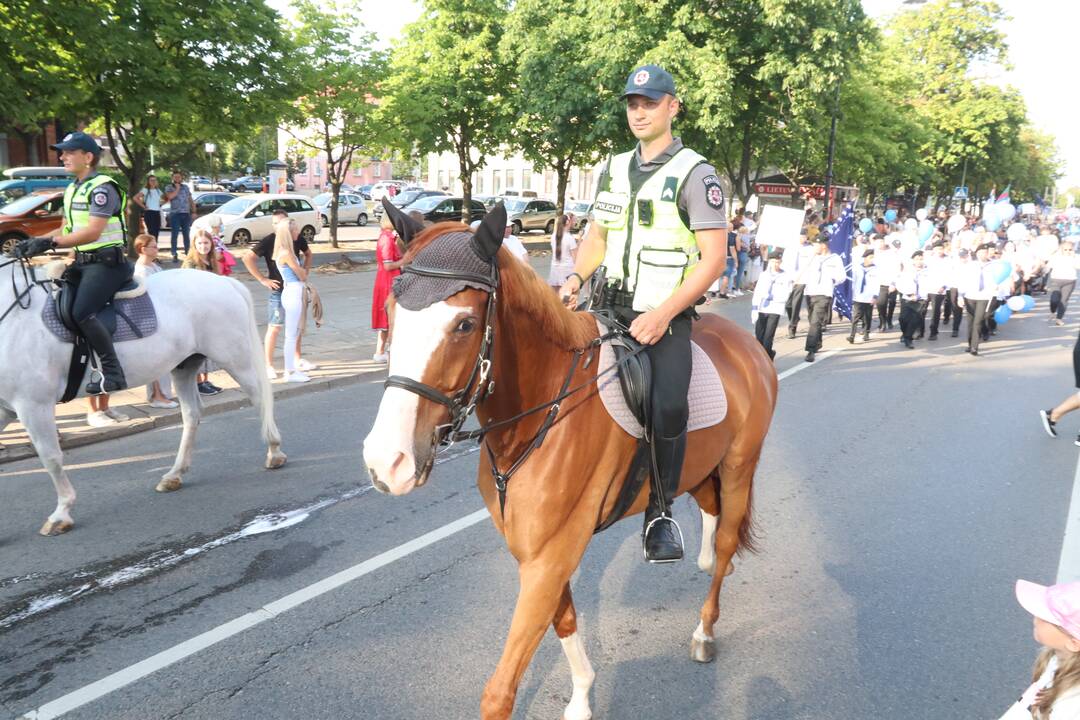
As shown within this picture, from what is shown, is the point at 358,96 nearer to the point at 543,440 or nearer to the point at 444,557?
the point at 444,557

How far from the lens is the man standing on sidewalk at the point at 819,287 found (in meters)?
12.4

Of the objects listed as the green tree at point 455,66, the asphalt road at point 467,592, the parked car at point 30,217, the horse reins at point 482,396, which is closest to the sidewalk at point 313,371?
the asphalt road at point 467,592

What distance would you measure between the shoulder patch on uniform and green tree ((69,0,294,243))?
41.3ft

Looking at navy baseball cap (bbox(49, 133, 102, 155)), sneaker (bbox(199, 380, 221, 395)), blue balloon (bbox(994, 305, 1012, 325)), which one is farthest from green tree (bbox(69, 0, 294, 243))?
blue balloon (bbox(994, 305, 1012, 325))

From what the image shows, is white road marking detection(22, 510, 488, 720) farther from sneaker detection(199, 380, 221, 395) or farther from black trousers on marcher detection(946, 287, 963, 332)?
black trousers on marcher detection(946, 287, 963, 332)

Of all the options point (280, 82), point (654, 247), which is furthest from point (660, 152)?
point (280, 82)

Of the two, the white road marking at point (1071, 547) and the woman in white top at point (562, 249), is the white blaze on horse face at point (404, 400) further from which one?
the woman in white top at point (562, 249)

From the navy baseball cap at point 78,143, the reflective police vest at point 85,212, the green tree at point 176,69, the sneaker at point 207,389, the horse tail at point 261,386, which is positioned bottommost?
the sneaker at point 207,389

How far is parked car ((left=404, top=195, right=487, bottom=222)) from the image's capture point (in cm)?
3234

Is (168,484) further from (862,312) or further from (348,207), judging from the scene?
(348,207)

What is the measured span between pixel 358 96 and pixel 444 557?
19.4 meters

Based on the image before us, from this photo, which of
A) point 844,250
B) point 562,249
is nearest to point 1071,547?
point 562,249

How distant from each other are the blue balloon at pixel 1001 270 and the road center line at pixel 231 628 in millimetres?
12505

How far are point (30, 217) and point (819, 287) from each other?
63.3 feet
